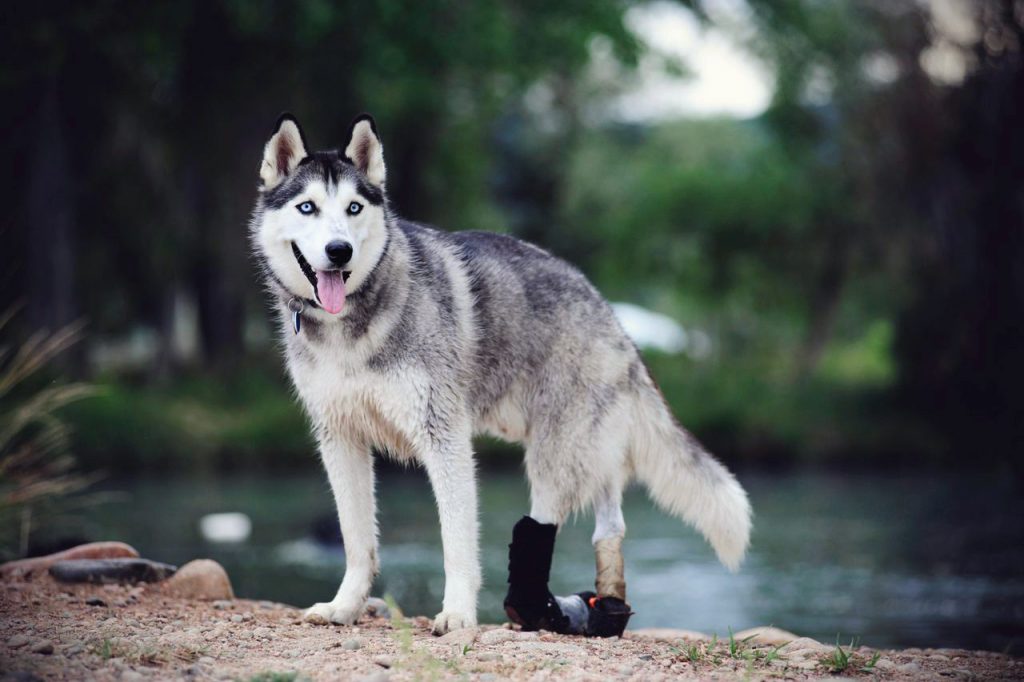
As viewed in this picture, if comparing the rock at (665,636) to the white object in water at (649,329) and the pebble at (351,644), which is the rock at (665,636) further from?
the white object in water at (649,329)

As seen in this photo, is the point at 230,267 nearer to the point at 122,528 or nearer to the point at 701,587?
the point at 122,528

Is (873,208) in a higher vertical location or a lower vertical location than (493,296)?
higher

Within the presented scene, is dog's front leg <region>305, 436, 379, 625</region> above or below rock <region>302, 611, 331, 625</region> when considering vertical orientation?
above

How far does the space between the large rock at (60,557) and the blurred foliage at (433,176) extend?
12.7 m

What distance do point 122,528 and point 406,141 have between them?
636 inches

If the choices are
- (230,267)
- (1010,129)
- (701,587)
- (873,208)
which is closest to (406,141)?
(230,267)

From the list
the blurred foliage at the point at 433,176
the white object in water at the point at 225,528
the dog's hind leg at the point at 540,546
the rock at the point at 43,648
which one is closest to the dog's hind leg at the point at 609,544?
the dog's hind leg at the point at 540,546

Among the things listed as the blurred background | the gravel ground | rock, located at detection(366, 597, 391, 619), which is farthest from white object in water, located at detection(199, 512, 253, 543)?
the gravel ground

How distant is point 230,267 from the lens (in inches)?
1087

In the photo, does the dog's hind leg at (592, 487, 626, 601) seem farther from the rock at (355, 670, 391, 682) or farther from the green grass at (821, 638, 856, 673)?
the rock at (355, 670, 391, 682)

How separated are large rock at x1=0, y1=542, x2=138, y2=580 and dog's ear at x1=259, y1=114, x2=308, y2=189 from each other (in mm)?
3008

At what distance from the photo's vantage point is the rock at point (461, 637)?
5.61m

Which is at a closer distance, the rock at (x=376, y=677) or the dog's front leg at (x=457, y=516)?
the rock at (x=376, y=677)

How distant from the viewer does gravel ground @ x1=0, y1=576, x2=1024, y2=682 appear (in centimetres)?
495
